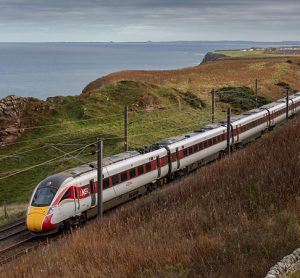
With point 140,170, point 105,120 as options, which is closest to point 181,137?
point 140,170

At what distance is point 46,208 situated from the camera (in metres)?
20.4

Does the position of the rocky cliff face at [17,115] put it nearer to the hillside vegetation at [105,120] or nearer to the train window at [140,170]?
the hillside vegetation at [105,120]

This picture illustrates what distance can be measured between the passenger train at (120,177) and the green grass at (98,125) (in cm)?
678

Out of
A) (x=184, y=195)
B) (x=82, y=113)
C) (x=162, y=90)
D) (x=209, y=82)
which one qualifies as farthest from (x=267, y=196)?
(x=209, y=82)

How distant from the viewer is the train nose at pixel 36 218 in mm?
20281

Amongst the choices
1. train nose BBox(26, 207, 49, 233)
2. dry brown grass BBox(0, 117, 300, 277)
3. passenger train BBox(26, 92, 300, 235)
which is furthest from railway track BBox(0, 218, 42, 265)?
dry brown grass BBox(0, 117, 300, 277)

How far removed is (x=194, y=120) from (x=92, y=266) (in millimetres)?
44009

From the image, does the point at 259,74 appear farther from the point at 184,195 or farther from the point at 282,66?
the point at 184,195

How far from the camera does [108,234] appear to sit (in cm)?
1336

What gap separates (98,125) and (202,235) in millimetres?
38059

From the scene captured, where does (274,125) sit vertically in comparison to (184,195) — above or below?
below

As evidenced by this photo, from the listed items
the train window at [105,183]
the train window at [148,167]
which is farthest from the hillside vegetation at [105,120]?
the train window at [105,183]

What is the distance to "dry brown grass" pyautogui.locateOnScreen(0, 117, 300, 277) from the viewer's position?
970 centimetres

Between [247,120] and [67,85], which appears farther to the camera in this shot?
[67,85]
